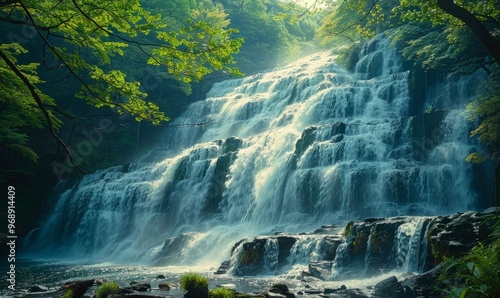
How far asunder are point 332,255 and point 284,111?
17574mm

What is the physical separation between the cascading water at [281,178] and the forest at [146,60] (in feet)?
6.28

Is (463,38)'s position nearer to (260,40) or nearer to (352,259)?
(352,259)

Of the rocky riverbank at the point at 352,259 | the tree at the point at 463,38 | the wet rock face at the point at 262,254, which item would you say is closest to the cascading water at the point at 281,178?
the wet rock face at the point at 262,254

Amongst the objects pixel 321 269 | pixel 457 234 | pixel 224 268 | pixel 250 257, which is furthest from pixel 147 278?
pixel 457 234

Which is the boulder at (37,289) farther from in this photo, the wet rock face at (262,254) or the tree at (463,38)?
the tree at (463,38)

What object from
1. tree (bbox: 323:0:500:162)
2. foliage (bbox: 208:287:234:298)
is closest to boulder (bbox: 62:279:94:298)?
foliage (bbox: 208:287:234:298)

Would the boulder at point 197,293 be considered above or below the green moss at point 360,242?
below

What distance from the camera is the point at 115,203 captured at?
83.9ft

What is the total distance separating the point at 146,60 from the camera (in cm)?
3947

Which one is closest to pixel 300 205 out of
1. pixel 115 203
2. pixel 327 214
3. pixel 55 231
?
pixel 327 214

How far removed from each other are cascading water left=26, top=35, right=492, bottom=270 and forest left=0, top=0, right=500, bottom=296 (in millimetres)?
1913

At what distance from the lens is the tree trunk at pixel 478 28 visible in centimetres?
609

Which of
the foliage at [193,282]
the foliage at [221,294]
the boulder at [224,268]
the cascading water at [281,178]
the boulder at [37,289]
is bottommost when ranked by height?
the boulder at [37,289]

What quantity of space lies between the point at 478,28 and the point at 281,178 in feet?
49.7
